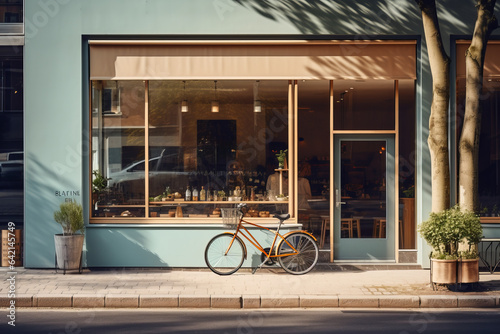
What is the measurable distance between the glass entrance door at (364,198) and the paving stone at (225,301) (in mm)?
3636

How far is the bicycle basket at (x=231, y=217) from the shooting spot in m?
11.3

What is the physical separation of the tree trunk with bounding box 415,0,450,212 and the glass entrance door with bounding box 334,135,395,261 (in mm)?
2172

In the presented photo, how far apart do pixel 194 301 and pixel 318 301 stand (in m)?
1.82

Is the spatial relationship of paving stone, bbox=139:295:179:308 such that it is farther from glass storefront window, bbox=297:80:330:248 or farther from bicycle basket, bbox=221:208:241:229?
glass storefront window, bbox=297:80:330:248

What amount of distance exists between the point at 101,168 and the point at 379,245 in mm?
5634

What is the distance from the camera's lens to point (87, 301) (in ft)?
29.8

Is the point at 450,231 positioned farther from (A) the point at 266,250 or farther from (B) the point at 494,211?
(A) the point at 266,250

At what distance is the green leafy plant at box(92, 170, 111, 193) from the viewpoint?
12.0m

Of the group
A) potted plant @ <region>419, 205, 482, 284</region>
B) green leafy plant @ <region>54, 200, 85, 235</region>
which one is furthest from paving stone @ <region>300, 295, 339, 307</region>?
green leafy plant @ <region>54, 200, 85, 235</region>

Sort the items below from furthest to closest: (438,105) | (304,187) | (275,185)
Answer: (304,187)
(275,185)
(438,105)

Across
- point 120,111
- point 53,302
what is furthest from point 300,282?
point 120,111

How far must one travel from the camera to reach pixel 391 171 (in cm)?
1223

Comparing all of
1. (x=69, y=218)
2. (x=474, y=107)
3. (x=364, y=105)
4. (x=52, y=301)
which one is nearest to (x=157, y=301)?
(x=52, y=301)

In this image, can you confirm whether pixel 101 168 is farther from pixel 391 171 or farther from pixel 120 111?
pixel 391 171
